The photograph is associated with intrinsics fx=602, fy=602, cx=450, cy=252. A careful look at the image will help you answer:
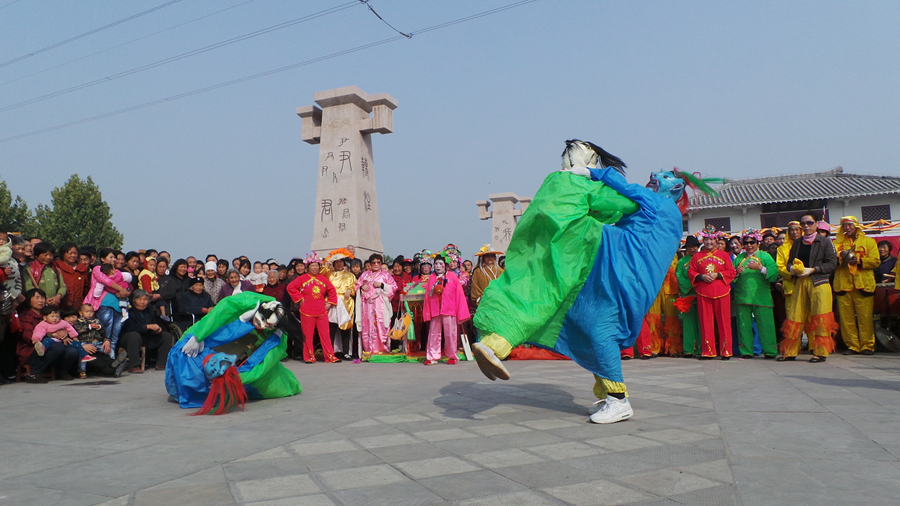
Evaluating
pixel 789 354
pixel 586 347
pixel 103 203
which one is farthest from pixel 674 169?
pixel 103 203

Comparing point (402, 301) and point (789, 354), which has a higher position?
point (402, 301)

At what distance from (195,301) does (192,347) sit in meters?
3.89

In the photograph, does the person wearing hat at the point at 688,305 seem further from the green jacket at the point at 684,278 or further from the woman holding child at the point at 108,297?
the woman holding child at the point at 108,297

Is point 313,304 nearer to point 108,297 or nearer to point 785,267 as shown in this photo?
point 108,297

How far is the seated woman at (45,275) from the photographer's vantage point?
7154 millimetres

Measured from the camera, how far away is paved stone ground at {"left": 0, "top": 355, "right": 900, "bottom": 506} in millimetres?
2600

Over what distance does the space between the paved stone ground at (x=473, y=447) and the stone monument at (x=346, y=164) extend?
645cm

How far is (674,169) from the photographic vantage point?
4914 mm

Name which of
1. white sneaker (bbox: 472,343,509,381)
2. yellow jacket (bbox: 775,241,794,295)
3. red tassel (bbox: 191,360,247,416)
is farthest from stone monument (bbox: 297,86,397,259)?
white sneaker (bbox: 472,343,509,381)

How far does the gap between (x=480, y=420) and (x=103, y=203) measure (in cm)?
2791

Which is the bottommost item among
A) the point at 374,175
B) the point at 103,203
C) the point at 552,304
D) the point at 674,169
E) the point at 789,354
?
the point at 789,354

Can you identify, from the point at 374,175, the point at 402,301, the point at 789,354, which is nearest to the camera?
the point at 789,354

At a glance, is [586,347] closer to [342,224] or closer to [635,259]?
[635,259]

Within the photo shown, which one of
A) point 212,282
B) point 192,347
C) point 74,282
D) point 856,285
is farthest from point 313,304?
point 856,285
